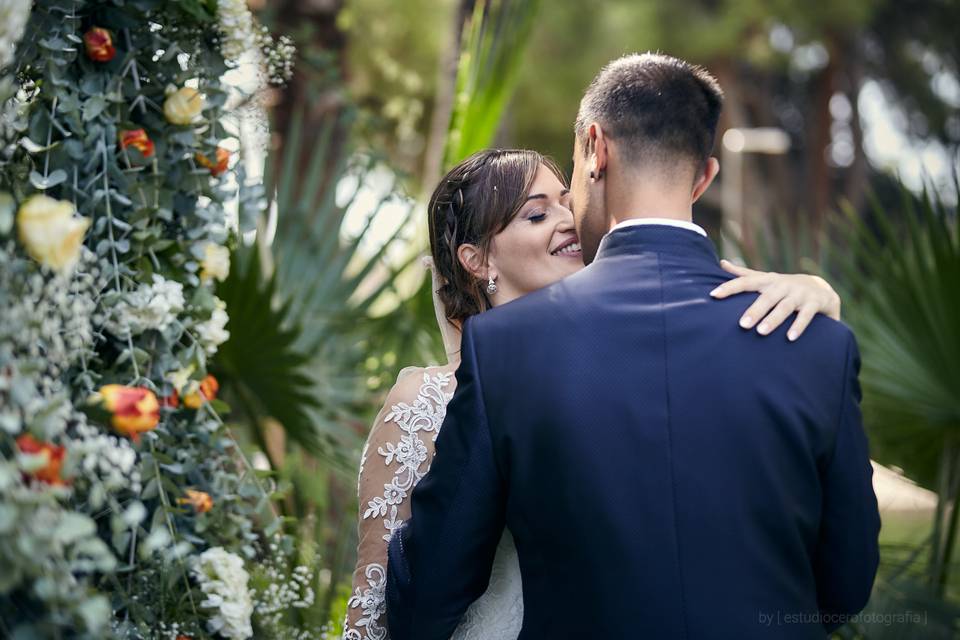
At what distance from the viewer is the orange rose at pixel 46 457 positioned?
1.44 metres

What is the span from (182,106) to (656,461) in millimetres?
1241

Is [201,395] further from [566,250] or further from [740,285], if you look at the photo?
[740,285]

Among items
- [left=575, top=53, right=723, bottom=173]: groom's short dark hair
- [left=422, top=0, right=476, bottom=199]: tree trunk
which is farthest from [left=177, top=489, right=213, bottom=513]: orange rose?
[left=422, top=0, right=476, bottom=199]: tree trunk

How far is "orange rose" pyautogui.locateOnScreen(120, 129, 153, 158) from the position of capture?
2.15 meters

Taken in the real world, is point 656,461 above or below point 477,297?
below

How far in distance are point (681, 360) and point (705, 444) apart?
0.50 feet

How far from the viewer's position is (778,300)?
1.90 m

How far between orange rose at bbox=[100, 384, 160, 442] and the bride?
2.25 feet

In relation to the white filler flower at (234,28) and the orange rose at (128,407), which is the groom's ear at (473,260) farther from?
the orange rose at (128,407)

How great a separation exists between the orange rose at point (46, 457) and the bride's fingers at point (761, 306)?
3.78ft

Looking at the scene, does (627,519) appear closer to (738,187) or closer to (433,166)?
(433,166)

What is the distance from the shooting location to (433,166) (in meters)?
4.82

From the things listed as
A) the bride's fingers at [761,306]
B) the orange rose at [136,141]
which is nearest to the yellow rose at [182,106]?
the orange rose at [136,141]

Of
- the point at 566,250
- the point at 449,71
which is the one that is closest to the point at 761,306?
the point at 566,250
